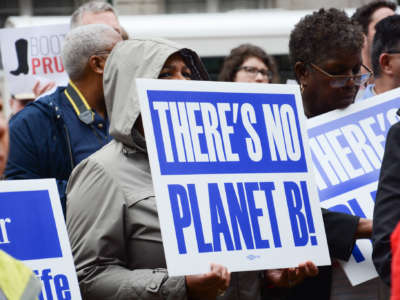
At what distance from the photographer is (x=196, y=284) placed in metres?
3.12

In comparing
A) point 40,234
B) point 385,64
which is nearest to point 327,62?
point 385,64

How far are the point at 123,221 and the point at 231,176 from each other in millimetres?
Answer: 403

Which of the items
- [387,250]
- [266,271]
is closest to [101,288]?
[266,271]

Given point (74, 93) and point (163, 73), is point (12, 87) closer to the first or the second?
point (74, 93)

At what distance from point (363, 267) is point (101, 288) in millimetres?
999

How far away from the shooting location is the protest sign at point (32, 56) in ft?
21.2

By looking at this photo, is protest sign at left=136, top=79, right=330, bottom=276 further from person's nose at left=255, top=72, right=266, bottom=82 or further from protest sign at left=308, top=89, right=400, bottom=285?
person's nose at left=255, top=72, right=266, bottom=82

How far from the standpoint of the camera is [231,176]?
10.8 ft

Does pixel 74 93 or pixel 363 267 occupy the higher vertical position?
pixel 74 93

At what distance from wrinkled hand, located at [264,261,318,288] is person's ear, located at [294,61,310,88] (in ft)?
3.05

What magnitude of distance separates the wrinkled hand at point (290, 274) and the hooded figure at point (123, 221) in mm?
52

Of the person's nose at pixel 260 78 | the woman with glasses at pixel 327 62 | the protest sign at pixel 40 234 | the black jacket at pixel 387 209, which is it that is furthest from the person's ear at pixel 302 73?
the person's nose at pixel 260 78

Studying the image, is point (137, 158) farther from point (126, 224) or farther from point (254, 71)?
point (254, 71)

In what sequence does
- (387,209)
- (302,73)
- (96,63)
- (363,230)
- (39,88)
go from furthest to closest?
(39,88) → (96,63) → (302,73) → (363,230) → (387,209)
